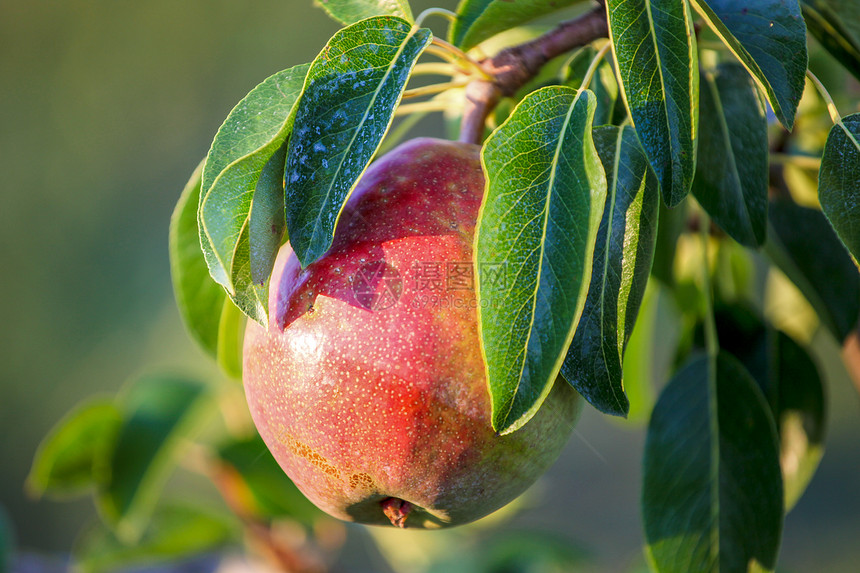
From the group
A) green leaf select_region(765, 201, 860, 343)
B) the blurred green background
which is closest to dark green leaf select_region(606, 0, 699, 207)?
green leaf select_region(765, 201, 860, 343)

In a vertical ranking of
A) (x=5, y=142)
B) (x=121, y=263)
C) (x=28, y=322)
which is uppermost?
(x=5, y=142)

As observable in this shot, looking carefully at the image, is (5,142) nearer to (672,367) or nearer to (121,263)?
(121,263)

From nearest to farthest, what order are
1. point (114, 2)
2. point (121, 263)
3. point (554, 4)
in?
1. point (554, 4)
2. point (121, 263)
3. point (114, 2)

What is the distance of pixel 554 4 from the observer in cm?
45

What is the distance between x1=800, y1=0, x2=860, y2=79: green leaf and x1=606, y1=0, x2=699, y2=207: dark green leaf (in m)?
0.17

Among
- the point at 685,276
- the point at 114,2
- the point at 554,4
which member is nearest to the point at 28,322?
the point at 114,2

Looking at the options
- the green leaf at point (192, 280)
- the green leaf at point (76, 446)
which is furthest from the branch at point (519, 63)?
the green leaf at point (76, 446)

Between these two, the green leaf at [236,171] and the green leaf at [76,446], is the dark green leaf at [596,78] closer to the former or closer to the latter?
the green leaf at [236,171]

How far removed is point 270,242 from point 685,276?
56 cm

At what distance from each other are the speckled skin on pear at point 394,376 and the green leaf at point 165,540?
0.67 metres

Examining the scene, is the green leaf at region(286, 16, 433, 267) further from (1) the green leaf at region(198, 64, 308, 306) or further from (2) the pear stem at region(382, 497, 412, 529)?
(2) the pear stem at region(382, 497, 412, 529)

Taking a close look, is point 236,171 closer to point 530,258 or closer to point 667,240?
point 530,258

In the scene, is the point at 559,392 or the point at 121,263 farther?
the point at 121,263

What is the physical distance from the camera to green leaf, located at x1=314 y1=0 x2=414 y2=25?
42 centimetres
